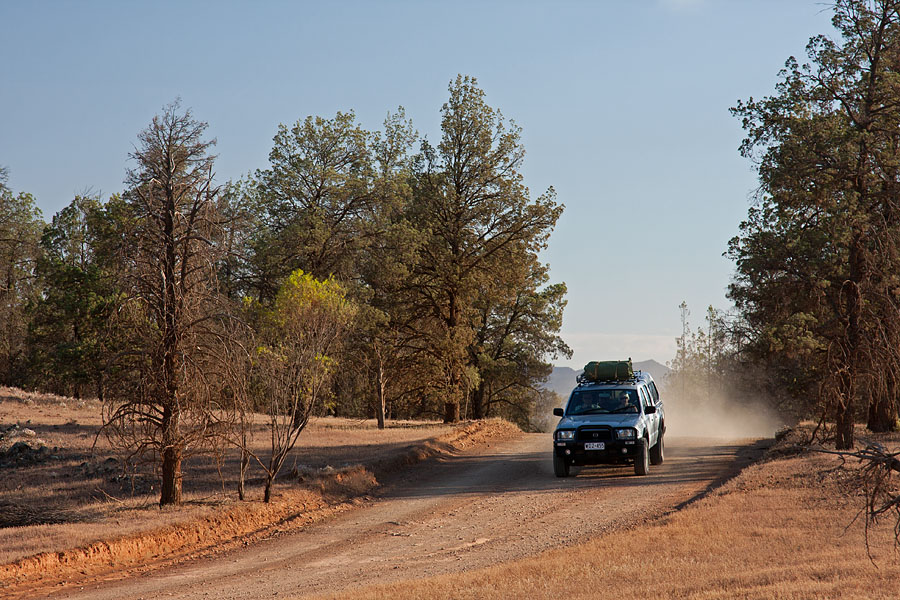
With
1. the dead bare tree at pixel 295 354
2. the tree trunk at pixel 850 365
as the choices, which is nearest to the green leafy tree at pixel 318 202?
the dead bare tree at pixel 295 354

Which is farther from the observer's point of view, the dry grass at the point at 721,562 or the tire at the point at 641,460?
the tire at the point at 641,460

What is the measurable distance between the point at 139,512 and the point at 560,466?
399 inches

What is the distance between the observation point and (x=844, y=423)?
1938 centimetres

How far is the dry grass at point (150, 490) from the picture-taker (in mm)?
13188

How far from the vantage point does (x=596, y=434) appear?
18.9 meters

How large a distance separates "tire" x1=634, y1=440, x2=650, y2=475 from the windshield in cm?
99

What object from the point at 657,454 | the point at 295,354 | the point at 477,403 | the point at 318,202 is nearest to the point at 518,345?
the point at 477,403

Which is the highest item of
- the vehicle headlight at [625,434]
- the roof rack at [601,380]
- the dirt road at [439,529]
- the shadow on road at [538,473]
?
the roof rack at [601,380]

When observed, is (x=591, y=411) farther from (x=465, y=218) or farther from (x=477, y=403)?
(x=477, y=403)

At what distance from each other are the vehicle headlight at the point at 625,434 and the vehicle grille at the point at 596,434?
21 cm

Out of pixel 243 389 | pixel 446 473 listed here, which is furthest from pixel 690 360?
pixel 243 389

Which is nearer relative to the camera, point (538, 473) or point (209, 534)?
point (209, 534)

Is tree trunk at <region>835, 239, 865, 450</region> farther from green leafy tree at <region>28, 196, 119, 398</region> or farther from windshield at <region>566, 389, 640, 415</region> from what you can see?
green leafy tree at <region>28, 196, 119, 398</region>

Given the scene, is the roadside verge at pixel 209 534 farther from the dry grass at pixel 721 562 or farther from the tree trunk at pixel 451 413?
the tree trunk at pixel 451 413
